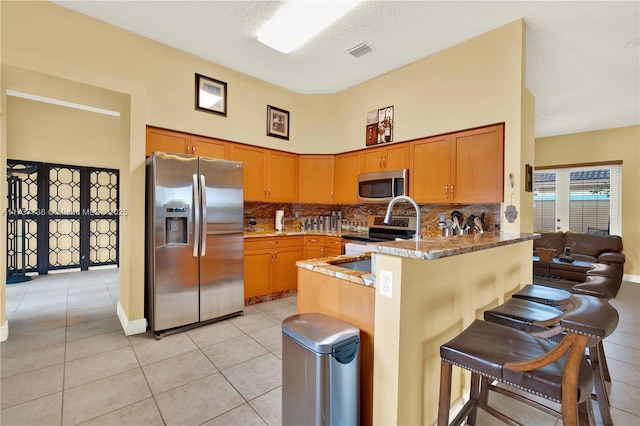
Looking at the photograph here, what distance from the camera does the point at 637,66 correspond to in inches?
138

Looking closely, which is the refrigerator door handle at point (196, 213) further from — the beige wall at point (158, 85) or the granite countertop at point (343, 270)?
the granite countertop at point (343, 270)

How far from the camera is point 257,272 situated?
389 centimetres

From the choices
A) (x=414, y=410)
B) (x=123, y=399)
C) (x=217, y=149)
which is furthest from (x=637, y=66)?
(x=123, y=399)

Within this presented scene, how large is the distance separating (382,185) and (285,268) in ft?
6.01

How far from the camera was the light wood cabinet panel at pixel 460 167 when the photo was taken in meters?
3.03

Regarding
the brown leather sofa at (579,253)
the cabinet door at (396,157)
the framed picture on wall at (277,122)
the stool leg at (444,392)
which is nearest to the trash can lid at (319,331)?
the stool leg at (444,392)

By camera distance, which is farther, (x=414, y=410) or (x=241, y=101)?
(x=241, y=101)

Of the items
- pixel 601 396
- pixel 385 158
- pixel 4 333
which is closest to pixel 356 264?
pixel 601 396

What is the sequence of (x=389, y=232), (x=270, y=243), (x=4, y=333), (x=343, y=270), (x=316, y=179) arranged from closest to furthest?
(x=343, y=270) → (x=4, y=333) → (x=270, y=243) → (x=389, y=232) → (x=316, y=179)

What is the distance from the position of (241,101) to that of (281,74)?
682mm

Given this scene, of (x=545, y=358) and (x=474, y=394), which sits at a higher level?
(x=545, y=358)

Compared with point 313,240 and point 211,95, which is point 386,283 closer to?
point 313,240

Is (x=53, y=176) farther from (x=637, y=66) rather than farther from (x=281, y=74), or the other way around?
(x=637, y=66)

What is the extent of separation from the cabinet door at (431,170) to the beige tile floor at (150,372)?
84.8 inches
